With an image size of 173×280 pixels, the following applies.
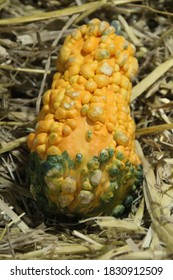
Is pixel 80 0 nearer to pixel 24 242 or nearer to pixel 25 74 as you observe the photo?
pixel 25 74

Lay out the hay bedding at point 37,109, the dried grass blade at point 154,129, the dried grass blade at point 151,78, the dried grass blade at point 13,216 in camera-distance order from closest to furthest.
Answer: the hay bedding at point 37,109
the dried grass blade at point 13,216
the dried grass blade at point 154,129
the dried grass blade at point 151,78

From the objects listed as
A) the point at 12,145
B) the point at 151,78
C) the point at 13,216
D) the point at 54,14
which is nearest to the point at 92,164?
the point at 13,216

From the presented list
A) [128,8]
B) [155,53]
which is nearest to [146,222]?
[155,53]

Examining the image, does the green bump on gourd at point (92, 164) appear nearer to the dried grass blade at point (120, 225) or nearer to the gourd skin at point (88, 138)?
the gourd skin at point (88, 138)

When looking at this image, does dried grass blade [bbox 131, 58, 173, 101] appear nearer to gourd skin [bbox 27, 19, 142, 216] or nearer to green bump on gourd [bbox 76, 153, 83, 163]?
gourd skin [bbox 27, 19, 142, 216]

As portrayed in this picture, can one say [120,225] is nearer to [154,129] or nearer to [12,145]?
[154,129]

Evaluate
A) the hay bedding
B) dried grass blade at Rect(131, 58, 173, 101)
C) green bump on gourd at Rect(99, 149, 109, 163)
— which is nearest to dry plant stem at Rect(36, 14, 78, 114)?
the hay bedding

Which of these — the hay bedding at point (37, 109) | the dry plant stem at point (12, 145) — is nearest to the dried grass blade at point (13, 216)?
the hay bedding at point (37, 109)
